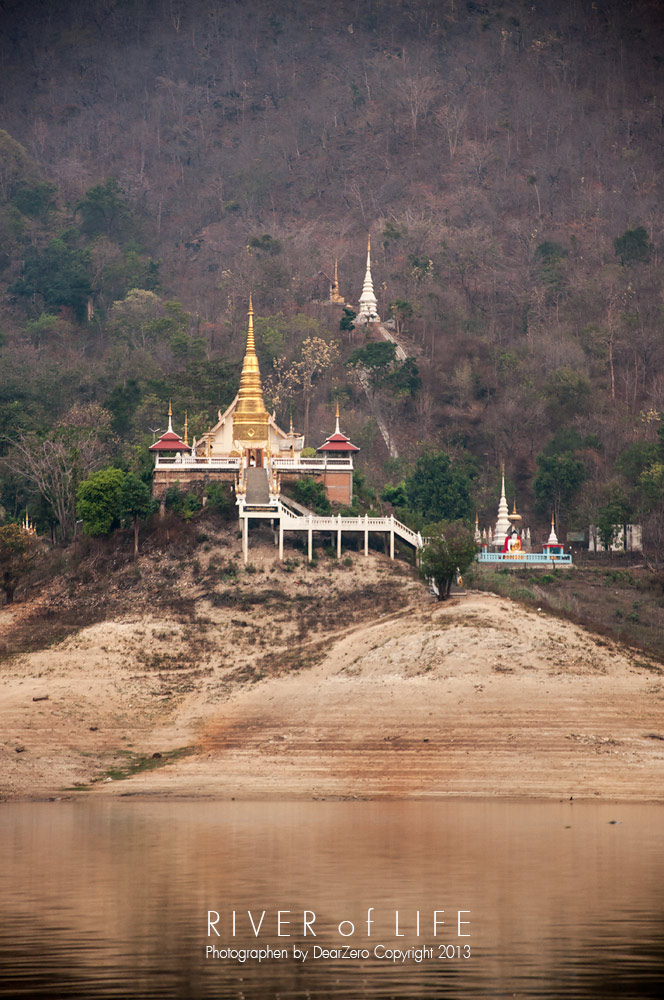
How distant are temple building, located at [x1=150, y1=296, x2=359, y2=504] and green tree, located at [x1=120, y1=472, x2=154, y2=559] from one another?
177 centimetres

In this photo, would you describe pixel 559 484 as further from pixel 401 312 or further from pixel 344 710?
pixel 344 710

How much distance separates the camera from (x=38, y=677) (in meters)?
71.5

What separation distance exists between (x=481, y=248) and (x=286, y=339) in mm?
35149

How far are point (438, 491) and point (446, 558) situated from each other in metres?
26.8

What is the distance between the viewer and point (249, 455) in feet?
294

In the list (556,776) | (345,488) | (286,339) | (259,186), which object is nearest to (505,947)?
(556,776)

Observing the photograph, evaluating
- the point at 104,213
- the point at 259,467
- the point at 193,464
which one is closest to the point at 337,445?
the point at 259,467

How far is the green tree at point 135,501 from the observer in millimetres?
83250

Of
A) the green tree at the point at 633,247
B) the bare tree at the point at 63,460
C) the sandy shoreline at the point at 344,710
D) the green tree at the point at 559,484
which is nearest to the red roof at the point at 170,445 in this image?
the bare tree at the point at 63,460

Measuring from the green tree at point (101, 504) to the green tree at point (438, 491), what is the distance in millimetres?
21950

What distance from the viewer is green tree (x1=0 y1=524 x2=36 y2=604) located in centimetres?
8225

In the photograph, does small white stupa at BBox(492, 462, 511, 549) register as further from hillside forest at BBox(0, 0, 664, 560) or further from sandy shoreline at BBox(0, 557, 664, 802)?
sandy shoreline at BBox(0, 557, 664, 802)

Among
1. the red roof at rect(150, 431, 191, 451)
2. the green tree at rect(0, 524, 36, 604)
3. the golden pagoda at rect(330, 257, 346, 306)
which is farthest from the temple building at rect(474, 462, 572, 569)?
the golden pagoda at rect(330, 257, 346, 306)

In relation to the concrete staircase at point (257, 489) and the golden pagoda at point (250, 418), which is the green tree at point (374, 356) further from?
the concrete staircase at point (257, 489)
